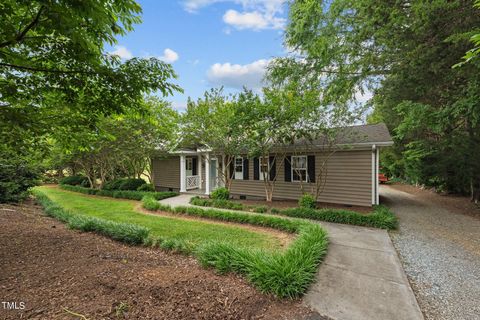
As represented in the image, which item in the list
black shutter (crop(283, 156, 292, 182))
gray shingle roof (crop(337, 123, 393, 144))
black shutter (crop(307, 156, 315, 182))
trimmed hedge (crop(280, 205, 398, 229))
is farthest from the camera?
black shutter (crop(283, 156, 292, 182))

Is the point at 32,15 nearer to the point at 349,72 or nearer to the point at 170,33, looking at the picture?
the point at 170,33

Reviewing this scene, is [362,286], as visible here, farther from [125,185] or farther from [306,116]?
[125,185]

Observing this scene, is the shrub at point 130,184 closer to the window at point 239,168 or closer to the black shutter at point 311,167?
the window at point 239,168

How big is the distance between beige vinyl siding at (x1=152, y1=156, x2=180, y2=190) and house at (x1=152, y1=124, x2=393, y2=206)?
5.12 feet

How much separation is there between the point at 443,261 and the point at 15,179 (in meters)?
13.5

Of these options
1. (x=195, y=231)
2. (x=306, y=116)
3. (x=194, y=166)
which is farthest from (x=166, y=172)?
(x=306, y=116)

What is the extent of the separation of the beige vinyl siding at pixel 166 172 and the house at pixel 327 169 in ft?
5.12

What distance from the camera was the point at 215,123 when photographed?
378 inches

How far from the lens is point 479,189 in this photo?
1015 cm

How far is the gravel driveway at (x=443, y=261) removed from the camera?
297 centimetres

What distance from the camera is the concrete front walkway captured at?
2.72m

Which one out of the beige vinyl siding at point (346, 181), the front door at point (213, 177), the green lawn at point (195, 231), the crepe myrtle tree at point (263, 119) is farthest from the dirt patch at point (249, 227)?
the front door at point (213, 177)

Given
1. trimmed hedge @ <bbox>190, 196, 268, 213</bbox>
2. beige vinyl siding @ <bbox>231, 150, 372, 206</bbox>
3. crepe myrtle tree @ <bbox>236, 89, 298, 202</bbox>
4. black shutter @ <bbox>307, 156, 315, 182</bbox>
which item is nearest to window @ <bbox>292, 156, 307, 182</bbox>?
black shutter @ <bbox>307, 156, 315, 182</bbox>

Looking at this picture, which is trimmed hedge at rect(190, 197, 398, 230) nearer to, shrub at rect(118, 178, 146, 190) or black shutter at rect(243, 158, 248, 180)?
black shutter at rect(243, 158, 248, 180)
